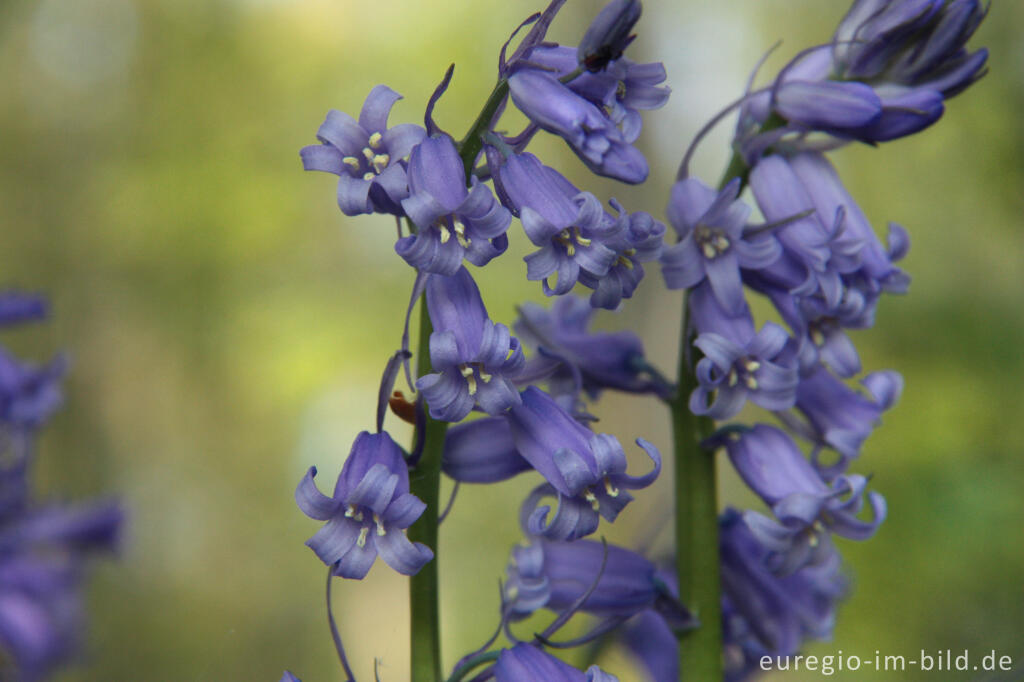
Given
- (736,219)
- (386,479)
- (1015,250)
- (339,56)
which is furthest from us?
(339,56)

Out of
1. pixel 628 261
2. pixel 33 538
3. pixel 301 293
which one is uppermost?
pixel 301 293

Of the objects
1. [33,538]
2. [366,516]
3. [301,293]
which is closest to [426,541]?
[366,516]

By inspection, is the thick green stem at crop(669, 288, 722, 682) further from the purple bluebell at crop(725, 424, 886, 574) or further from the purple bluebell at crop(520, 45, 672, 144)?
the purple bluebell at crop(520, 45, 672, 144)

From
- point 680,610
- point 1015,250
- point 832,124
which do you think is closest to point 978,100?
point 1015,250

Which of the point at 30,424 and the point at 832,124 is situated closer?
the point at 832,124

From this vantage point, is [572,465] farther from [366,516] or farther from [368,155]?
[368,155]

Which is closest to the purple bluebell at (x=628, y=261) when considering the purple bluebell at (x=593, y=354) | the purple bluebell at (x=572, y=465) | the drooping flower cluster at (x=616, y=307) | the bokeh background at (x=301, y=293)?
the drooping flower cluster at (x=616, y=307)

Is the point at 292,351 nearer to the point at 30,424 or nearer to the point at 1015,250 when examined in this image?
the point at 1015,250
